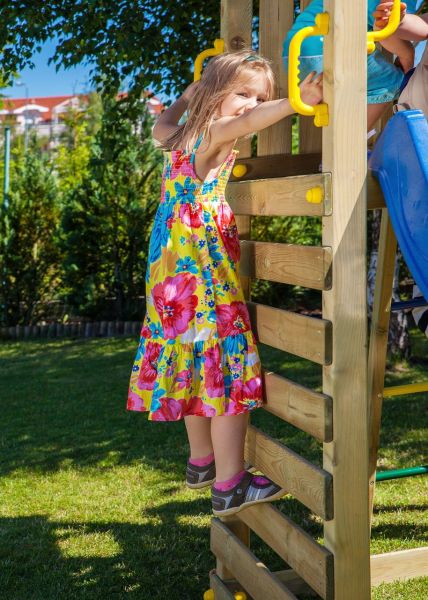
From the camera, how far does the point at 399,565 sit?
9.95 feet

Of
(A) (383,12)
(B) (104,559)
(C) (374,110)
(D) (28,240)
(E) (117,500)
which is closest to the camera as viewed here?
(A) (383,12)

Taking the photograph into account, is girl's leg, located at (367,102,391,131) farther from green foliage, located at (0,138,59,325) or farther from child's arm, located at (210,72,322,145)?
green foliage, located at (0,138,59,325)

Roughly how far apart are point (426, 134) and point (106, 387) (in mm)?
5506

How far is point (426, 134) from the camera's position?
2.10 meters

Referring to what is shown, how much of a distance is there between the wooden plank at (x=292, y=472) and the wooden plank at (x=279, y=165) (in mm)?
861

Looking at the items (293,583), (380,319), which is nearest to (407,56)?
(380,319)

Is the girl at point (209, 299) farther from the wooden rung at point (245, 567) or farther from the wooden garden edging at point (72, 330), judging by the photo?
the wooden garden edging at point (72, 330)

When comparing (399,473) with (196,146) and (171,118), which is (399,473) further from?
(171,118)

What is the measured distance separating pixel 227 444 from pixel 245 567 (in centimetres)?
53

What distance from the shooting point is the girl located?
97.3 inches

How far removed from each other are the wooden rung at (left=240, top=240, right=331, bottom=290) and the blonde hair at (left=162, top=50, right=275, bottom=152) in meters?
0.39

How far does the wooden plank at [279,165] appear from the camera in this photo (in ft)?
9.30

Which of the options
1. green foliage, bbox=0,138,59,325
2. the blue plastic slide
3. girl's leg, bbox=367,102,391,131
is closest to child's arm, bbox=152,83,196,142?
girl's leg, bbox=367,102,391,131

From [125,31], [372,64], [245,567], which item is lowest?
[245,567]
